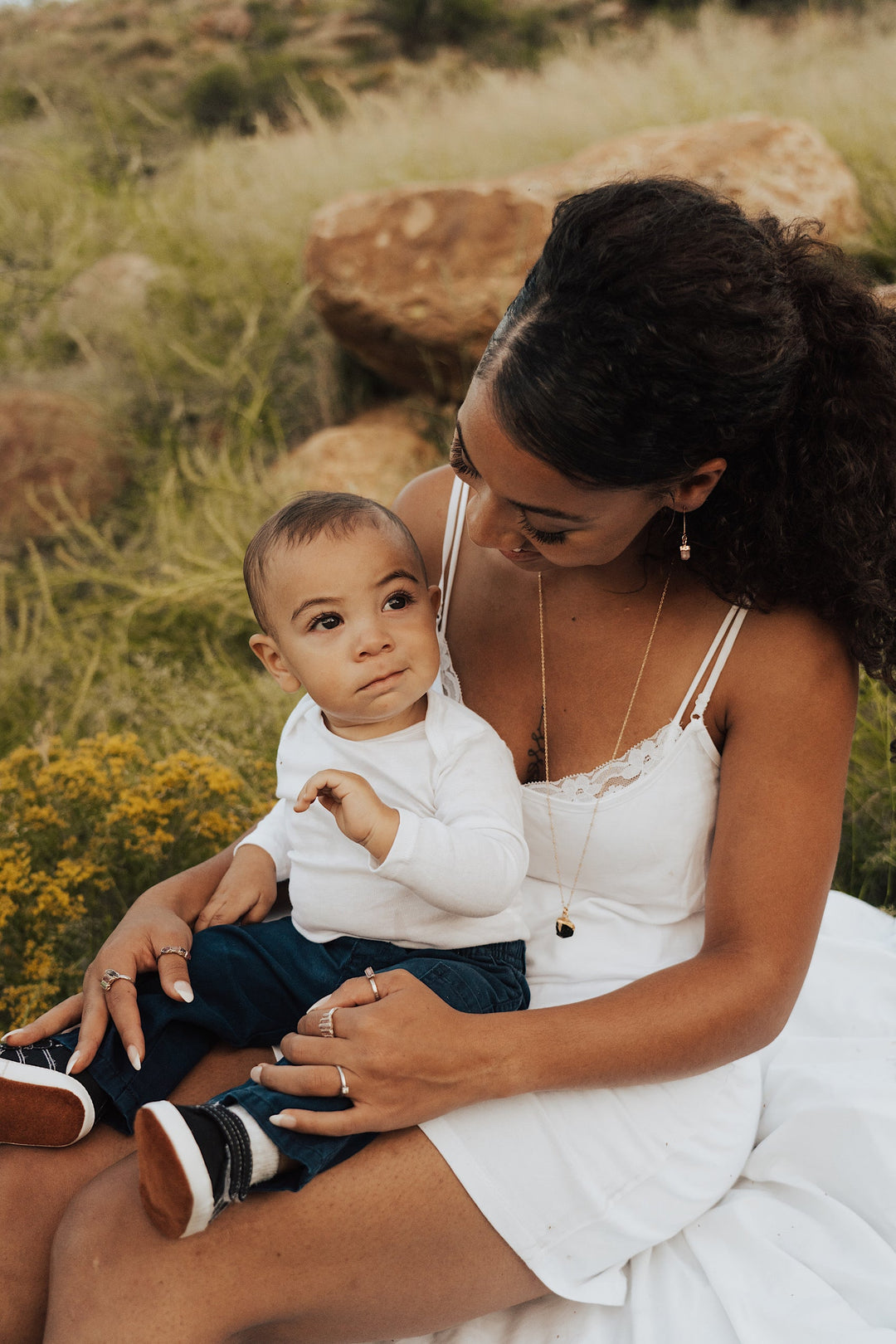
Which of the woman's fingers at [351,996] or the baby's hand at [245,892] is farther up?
the woman's fingers at [351,996]

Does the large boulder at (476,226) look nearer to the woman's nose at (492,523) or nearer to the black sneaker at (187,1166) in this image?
the woman's nose at (492,523)

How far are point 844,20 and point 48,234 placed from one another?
7.41 meters

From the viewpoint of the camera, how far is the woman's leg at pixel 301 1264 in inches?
52.9

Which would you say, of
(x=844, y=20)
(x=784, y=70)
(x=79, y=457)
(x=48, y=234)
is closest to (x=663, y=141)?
(x=79, y=457)

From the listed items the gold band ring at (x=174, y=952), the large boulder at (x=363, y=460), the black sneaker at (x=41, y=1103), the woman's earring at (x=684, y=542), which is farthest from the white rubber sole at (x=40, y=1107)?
the large boulder at (x=363, y=460)

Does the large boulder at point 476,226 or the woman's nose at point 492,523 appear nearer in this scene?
the woman's nose at point 492,523

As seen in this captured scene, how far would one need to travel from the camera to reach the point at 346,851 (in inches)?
67.9

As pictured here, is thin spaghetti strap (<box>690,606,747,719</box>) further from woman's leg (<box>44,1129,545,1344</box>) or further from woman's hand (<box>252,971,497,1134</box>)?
woman's leg (<box>44,1129,545,1344</box>)

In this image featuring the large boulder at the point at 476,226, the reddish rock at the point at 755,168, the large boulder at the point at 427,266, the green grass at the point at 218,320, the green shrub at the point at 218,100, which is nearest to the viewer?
the green grass at the point at 218,320

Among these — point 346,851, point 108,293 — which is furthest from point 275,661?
point 108,293

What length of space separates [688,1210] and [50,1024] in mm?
1025

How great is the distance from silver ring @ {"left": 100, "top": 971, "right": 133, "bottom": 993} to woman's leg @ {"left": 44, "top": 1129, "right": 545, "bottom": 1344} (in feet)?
0.93

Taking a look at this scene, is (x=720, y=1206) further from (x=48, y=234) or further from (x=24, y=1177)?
(x=48, y=234)

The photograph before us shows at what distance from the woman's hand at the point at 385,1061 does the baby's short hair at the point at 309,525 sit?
2.22 feet
